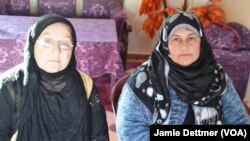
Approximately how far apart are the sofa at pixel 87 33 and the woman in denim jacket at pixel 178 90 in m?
1.29

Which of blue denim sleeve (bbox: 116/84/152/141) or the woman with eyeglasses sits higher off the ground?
the woman with eyeglasses

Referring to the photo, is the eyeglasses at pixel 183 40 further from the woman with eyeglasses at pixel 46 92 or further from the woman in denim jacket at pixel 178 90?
the woman with eyeglasses at pixel 46 92

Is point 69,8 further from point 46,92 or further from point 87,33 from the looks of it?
point 46,92

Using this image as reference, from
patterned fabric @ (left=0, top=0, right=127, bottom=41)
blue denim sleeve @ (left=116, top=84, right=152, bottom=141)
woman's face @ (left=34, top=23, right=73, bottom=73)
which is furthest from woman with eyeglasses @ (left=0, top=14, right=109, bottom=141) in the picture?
patterned fabric @ (left=0, top=0, right=127, bottom=41)

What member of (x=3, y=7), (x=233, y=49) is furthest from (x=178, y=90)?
(x=3, y=7)

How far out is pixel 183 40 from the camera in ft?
5.14

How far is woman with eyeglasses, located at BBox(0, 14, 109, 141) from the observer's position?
1.26 metres

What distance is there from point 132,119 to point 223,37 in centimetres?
220

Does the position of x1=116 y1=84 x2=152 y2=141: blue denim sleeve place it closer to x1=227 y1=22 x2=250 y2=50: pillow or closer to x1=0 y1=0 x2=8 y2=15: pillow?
x1=227 y1=22 x2=250 y2=50: pillow

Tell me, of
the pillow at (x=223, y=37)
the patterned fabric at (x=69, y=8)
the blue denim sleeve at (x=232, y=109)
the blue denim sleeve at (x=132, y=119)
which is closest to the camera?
the blue denim sleeve at (x=132, y=119)

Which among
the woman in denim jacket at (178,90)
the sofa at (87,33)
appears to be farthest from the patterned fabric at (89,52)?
the woman in denim jacket at (178,90)

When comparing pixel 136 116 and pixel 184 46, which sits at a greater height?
pixel 184 46

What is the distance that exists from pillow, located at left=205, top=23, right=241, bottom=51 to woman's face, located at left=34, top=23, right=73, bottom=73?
240 centimetres

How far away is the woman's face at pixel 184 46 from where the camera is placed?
5.11 feet
